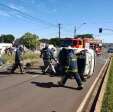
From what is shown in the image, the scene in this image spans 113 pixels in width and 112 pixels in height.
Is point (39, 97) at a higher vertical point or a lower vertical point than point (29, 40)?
lower

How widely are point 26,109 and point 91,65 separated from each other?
1067cm

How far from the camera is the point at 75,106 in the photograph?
39.3ft

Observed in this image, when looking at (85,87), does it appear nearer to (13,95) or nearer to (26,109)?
(13,95)

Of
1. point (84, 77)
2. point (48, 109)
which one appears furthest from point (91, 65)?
point (48, 109)

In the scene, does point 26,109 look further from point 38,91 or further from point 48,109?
point 38,91

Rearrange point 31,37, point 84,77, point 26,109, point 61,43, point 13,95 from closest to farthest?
point 26,109 < point 13,95 < point 84,77 < point 61,43 < point 31,37

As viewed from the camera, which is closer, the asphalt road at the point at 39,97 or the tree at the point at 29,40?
the asphalt road at the point at 39,97

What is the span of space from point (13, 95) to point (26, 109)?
275cm

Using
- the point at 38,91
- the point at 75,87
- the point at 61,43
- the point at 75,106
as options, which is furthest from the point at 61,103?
the point at 61,43

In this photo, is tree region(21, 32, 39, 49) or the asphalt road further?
tree region(21, 32, 39, 49)

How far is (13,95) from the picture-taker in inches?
537

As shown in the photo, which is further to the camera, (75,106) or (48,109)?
(75,106)

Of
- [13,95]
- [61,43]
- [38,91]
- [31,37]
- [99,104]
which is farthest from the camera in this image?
[31,37]

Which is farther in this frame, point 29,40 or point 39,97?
point 29,40
